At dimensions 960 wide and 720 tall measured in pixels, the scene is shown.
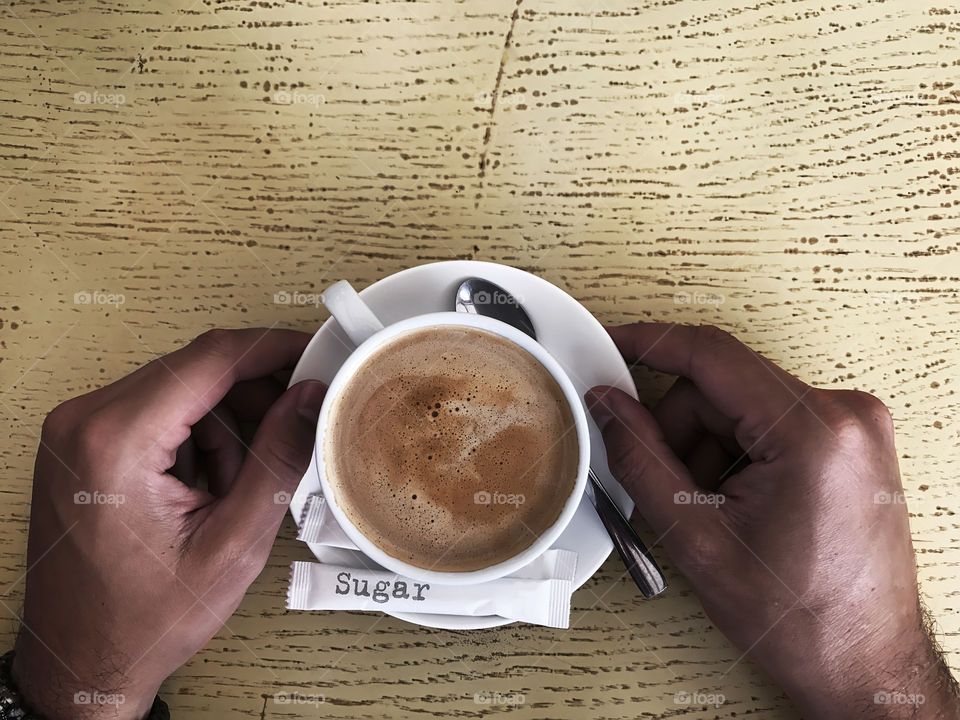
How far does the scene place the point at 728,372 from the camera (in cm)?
89

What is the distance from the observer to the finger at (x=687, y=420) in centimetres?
95

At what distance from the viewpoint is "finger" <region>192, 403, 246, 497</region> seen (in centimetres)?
96

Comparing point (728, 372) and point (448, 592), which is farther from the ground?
point (728, 372)

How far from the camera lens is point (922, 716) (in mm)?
912

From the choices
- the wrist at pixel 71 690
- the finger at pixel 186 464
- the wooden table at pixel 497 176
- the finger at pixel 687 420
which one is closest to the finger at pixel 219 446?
the finger at pixel 186 464

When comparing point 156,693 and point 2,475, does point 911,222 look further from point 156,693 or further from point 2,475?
point 2,475

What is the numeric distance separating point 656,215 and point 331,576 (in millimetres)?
625

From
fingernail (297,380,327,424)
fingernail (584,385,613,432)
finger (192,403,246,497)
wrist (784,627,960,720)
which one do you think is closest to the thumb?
fingernail (297,380,327,424)

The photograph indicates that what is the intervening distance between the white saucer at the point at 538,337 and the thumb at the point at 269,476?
0.09 ft

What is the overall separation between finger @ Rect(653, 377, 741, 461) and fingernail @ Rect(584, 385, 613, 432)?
12cm

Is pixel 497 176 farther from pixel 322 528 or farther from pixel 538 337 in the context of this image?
pixel 322 528

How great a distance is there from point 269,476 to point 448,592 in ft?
0.78

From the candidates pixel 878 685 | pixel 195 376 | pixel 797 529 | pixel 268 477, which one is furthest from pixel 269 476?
pixel 878 685

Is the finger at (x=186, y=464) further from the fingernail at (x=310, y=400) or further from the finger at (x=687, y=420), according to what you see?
the finger at (x=687, y=420)
